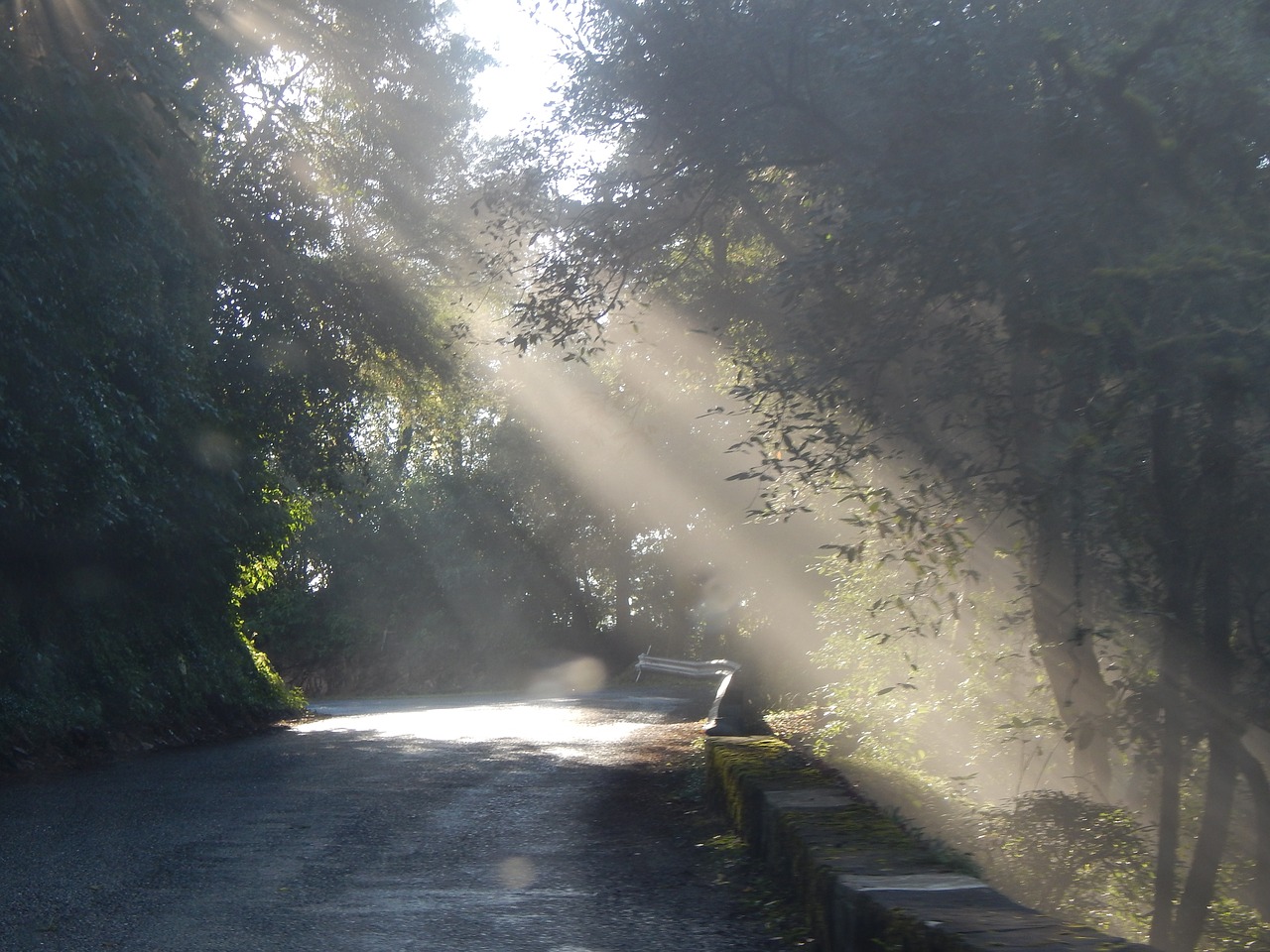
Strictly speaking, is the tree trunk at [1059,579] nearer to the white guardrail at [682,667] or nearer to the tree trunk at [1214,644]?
the tree trunk at [1214,644]

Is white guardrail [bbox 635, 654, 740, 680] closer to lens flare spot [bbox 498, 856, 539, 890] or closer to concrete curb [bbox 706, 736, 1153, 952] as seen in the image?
concrete curb [bbox 706, 736, 1153, 952]

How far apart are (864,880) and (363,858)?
3413mm

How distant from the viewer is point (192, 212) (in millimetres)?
14875

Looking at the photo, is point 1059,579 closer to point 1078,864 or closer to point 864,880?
point 1078,864

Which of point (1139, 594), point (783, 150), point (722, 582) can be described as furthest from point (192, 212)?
point (722, 582)

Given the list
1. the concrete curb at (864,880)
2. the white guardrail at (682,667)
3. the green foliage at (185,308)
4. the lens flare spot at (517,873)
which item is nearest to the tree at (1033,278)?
the concrete curb at (864,880)

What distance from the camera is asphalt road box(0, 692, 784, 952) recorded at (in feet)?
18.7

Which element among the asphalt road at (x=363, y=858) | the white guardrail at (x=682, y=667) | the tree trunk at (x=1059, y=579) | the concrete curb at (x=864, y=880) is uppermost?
the tree trunk at (x=1059, y=579)

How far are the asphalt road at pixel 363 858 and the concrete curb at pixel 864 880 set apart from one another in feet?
1.22

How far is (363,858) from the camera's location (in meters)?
7.32

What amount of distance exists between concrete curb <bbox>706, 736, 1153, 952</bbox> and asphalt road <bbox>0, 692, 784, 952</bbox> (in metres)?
0.37

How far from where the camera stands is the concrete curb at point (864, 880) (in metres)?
4.01

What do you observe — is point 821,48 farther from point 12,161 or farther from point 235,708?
point 235,708

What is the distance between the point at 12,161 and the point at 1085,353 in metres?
7.61
